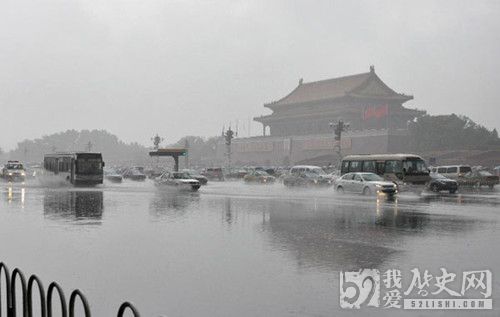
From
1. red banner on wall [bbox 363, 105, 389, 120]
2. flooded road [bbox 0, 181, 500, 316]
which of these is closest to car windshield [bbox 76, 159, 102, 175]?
flooded road [bbox 0, 181, 500, 316]

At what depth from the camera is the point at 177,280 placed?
7711mm

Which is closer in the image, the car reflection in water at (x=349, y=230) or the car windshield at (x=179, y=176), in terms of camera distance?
the car reflection in water at (x=349, y=230)

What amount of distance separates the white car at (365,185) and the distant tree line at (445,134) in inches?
1602

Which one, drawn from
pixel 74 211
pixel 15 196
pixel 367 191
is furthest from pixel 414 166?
pixel 15 196

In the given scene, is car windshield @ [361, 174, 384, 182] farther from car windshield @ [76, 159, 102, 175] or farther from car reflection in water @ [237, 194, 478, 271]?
car windshield @ [76, 159, 102, 175]

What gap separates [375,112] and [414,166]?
46811 mm

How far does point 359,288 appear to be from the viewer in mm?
7305

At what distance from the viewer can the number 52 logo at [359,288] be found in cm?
668

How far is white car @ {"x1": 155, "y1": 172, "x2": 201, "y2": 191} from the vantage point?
3397 centimetres

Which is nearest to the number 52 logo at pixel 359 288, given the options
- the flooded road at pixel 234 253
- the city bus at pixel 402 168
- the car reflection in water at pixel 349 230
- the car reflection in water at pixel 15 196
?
the flooded road at pixel 234 253

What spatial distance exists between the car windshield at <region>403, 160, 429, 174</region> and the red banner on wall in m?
45.7

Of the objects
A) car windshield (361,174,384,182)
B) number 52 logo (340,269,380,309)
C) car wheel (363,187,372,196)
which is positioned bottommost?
number 52 logo (340,269,380,309)

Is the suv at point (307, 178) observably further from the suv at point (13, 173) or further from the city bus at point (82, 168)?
the suv at point (13, 173)

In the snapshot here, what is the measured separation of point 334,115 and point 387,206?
60625mm
